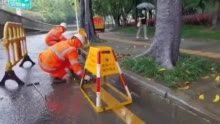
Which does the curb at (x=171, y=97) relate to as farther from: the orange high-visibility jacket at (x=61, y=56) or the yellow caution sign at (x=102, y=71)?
the orange high-visibility jacket at (x=61, y=56)

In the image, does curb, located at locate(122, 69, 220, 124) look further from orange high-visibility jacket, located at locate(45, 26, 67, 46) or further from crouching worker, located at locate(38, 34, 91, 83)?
orange high-visibility jacket, located at locate(45, 26, 67, 46)

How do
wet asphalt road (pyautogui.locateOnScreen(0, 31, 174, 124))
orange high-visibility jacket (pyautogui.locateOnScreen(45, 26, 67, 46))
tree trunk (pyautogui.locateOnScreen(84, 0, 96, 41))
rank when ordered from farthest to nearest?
1. tree trunk (pyautogui.locateOnScreen(84, 0, 96, 41))
2. orange high-visibility jacket (pyautogui.locateOnScreen(45, 26, 67, 46))
3. wet asphalt road (pyautogui.locateOnScreen(0, 31, 174, 124))

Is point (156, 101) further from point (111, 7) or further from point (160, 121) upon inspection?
point (111, 7)

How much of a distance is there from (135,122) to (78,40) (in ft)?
9.81

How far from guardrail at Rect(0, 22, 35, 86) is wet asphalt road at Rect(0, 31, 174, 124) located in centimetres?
28

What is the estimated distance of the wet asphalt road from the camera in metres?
5.13

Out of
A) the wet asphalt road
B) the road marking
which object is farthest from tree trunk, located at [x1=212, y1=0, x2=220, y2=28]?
the road marking

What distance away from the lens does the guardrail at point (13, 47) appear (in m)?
7.66

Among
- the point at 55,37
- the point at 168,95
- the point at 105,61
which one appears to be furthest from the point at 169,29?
the point at 55,37

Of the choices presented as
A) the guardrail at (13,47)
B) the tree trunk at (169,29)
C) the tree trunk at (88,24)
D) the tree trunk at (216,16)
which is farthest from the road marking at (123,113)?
the tree trunk at (216,16)

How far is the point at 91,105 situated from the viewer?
586cm

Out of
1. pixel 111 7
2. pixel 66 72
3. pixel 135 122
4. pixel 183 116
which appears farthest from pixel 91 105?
pixel 111 7

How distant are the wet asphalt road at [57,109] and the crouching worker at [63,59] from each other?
33 cm

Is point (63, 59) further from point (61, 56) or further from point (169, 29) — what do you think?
point (169, 29)
